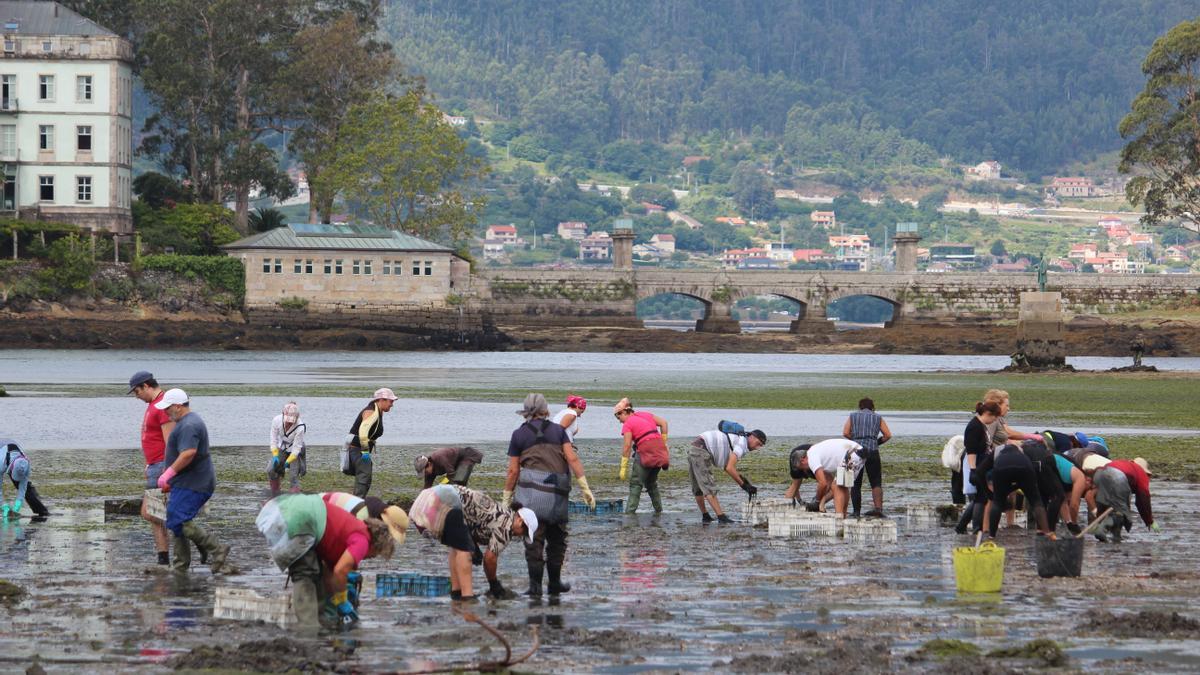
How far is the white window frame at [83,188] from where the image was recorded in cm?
11031

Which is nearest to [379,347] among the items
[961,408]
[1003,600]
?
[961,408]

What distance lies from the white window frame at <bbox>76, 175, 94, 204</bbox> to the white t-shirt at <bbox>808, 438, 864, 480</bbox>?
89.1 meters

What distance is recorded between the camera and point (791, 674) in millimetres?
16906

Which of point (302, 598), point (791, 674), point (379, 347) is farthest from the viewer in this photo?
point (379, 347)

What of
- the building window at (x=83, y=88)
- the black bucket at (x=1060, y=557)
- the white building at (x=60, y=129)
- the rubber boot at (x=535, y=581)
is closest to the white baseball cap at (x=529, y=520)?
the rubber boot at (x=535, y=581)

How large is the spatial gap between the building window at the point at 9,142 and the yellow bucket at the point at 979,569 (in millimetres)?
96694

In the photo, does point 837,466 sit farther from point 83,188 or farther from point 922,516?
point 83,188

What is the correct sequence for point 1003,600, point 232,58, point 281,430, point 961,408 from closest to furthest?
point 1003,600
point 281,430
point 961,408
point 232,58

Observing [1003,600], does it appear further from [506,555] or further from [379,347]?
[379,347]

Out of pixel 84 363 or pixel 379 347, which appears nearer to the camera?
pixel 84 363

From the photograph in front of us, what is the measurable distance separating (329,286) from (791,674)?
→ 10078cm

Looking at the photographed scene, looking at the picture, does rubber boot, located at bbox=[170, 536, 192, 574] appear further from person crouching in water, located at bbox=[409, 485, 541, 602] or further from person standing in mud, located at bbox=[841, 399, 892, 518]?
person standing in mud, located at bbox=[841, 399, 892, 518]

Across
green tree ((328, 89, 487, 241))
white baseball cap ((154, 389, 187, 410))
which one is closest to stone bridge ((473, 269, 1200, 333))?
green tree ((328, 89, 487, 241))

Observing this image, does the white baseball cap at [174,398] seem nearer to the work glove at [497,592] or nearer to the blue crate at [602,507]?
the work glove at [497,592]
